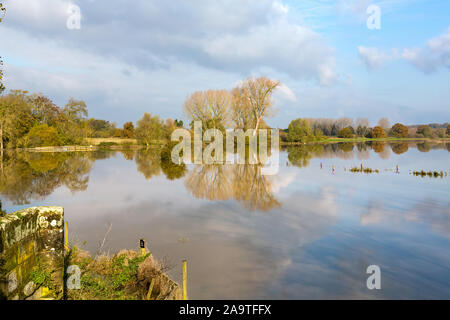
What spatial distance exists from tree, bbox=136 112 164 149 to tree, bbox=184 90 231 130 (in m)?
11.1

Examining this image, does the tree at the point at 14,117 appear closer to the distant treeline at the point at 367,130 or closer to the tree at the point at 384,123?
the distant treeline at the point at 367,130

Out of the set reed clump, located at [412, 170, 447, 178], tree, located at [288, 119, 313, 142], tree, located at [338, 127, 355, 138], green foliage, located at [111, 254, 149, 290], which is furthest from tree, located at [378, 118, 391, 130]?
green foliage, located at [111, 254, 149, 290]

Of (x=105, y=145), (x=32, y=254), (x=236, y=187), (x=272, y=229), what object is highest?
(x=105, y=145)

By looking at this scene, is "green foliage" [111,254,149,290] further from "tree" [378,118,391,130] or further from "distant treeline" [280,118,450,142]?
"tree" [378,118,391,130]

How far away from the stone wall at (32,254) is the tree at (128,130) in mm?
81796

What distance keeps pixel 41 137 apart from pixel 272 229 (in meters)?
57.1

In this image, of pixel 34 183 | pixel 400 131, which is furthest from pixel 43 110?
pixel 400 131

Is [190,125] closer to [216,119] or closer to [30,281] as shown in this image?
[216,119]

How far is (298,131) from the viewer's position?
81688 millimetres

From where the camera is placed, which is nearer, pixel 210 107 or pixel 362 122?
pixel 210 107

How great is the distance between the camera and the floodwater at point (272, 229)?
661cm

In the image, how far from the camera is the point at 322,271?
281 inches

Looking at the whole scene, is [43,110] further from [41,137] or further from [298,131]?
[298,131]

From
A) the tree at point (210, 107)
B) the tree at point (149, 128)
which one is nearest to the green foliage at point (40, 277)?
the tree at point (210, 107)
